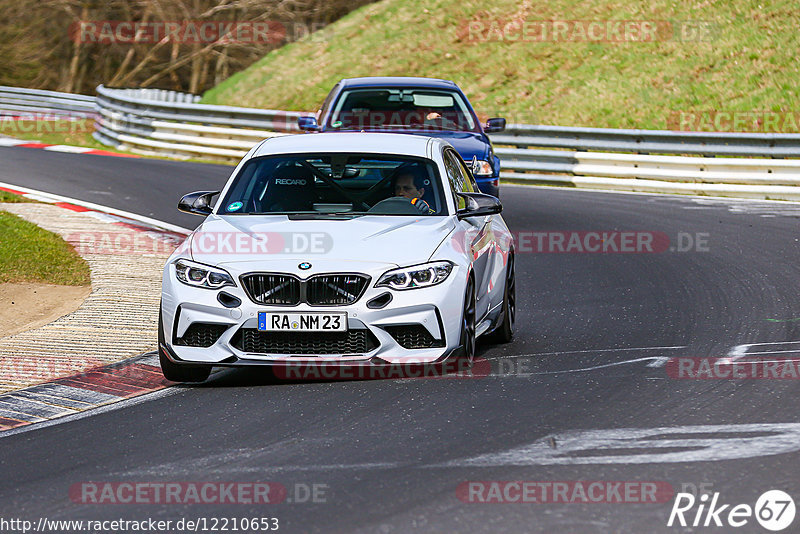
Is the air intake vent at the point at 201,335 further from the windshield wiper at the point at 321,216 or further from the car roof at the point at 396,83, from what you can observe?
the car roof at the point at 396,83

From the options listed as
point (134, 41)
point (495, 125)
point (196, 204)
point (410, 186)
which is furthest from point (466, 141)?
point (134, 41)

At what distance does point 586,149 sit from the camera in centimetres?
2359

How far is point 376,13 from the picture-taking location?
39438mm

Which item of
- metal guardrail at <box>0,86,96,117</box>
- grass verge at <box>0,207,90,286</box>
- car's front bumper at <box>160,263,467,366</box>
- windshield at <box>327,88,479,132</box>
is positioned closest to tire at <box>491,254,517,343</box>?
car's front bumper at <box>160,263,467,366</box>

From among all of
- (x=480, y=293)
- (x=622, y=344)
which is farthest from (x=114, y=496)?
(x=622, y=344)

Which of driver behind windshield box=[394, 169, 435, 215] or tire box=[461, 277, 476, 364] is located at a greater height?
driver behind windshield box=[394, 169, 435, 215]

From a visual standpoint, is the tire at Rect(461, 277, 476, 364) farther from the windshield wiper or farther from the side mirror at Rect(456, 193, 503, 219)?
the windshield wiper

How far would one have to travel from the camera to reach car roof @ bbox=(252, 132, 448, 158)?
9414 mm

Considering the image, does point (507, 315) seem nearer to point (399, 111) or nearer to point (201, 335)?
point (201, 335)

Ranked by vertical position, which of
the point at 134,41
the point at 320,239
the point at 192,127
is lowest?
the point at 192,127

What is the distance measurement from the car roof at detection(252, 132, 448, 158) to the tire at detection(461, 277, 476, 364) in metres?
1.43

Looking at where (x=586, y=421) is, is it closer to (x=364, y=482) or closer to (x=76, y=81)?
(x=364, y=482)

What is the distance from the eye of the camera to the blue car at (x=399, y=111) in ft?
52.8

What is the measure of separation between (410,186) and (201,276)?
1864 mm
